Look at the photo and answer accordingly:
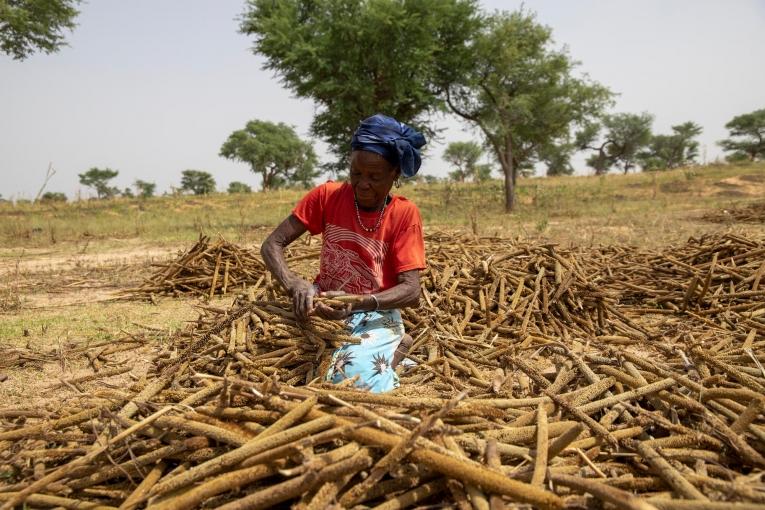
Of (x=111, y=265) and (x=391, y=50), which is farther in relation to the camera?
(x=391, y=50)

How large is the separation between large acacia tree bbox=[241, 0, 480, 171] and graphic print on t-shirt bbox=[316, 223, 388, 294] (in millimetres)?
12152

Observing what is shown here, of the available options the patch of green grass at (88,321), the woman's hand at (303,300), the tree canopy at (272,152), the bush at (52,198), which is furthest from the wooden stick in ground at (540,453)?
the tree canopy at (272,152)

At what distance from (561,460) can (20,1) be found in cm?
2239

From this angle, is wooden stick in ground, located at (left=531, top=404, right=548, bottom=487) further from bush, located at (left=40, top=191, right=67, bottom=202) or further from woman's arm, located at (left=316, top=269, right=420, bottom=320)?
bush, located at (left=40, top=191, right=67, bottom=202)

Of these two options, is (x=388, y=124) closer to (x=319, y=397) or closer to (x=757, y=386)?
(x=319, y=397)

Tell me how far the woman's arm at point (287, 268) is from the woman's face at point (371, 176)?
0.49m

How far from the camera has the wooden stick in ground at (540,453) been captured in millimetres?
1319

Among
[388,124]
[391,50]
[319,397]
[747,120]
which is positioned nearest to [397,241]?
[388,124]

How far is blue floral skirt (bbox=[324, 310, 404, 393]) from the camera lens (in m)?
2.46

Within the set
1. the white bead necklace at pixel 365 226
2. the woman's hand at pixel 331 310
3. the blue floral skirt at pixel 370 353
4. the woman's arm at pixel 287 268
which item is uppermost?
the white bead necklace at pixel 365 226

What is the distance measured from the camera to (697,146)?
48781 mm

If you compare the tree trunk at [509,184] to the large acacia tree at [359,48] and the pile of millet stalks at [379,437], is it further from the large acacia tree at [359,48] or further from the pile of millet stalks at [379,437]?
the pile of millet stalks at [379,437]

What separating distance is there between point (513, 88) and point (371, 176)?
1692cm

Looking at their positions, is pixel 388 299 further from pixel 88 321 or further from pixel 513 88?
pixel 513 88
